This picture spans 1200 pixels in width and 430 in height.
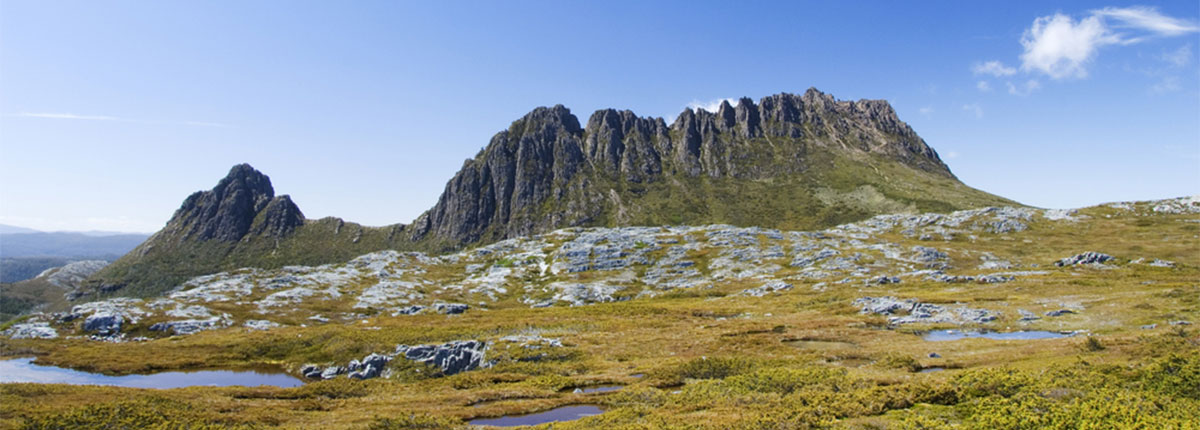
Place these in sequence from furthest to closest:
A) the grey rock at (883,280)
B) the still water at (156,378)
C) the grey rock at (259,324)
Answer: the grey rock at (883,280) → the grey rock at (259,324) → the still water at (156,378)

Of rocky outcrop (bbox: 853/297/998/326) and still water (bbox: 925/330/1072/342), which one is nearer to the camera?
still water (bbox: 925/330/1072/342)

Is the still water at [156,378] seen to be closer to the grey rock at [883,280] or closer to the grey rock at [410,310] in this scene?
the grey rock at [410,310]

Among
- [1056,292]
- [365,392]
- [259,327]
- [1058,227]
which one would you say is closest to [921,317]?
[1056,292]

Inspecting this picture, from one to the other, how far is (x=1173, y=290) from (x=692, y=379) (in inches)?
2902

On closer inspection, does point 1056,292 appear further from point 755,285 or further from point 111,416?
point 111,416

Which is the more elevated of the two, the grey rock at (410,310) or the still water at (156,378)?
the still water at (156,378)

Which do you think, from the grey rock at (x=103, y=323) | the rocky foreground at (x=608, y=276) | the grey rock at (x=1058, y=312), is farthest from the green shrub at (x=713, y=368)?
the grey rock at (x=103, y=323)

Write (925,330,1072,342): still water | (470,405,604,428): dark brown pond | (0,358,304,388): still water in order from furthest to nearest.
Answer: (0,358,304,388): still water < (925,330,1072,342): still water < (470,405,604,428): dark brown pond

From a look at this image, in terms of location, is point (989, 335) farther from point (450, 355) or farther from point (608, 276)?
point (608, 276)

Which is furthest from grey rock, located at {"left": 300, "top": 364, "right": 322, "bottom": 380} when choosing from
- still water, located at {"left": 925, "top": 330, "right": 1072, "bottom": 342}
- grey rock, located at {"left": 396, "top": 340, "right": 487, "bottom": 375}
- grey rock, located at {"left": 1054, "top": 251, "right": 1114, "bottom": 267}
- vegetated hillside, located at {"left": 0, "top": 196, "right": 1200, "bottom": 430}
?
grey rock, located at {"left": 1054, "top": 251, "right": 1114, "bottom": 267}

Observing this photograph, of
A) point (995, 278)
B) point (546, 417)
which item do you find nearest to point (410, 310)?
point (546, 417)

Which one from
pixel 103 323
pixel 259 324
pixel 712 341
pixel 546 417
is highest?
pixel 546 417

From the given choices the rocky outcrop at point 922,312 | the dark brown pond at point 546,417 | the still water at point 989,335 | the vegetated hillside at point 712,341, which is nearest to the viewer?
the vegetated hillside at point 712,341

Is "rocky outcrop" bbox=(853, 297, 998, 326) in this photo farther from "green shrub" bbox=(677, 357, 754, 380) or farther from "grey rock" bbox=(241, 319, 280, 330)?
"grey rock" bbox=(241, 319, 280, 330)
